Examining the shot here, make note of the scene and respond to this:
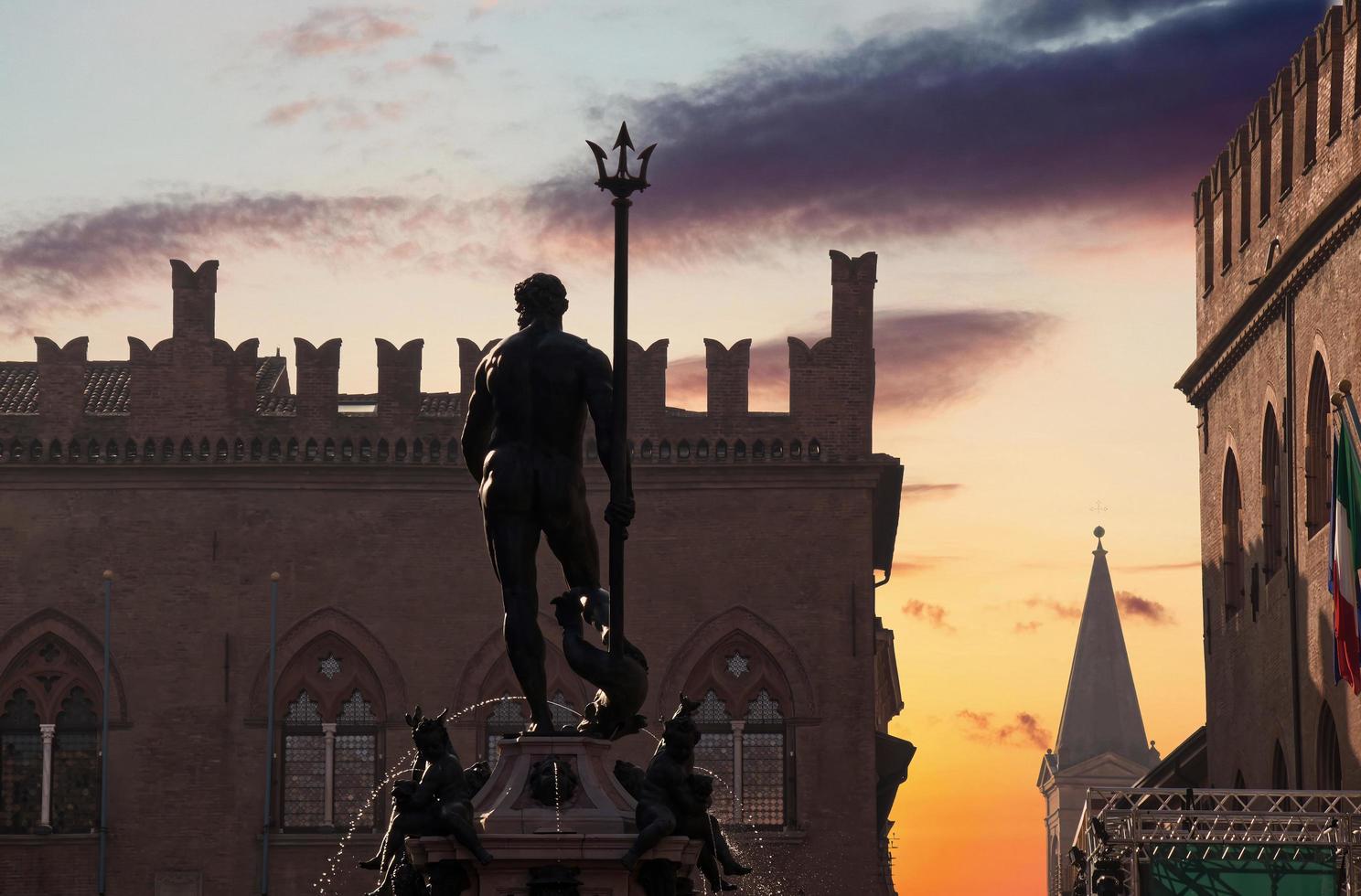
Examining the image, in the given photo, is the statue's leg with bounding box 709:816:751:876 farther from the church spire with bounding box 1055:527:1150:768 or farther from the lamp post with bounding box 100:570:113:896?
the church spire with bounding box 1055:527:1150:768

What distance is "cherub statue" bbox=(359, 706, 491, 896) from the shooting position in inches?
447

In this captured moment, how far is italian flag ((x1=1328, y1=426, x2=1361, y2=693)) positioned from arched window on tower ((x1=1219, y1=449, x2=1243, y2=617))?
8.23m

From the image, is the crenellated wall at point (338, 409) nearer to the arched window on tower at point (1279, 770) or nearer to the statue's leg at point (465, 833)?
the arched window on tower at point (1279, 770)

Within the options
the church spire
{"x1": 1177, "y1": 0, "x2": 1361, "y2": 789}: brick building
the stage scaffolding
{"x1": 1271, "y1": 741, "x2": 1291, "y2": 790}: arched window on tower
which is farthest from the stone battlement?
the church spire

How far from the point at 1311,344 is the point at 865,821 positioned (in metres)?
Answer: 10.0

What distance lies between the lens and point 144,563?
37.2m

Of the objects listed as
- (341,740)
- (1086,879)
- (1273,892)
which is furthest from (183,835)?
(1273,892)

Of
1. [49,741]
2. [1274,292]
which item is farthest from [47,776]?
[1274,292]

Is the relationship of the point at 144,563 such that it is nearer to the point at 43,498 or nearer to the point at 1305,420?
the point at 43,498

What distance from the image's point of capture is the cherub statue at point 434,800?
37.2 ft

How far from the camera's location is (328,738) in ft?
120

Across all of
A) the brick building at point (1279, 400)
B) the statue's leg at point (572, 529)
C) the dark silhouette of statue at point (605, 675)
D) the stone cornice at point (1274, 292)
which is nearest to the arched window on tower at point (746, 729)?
the brick building at point (1279, 400)

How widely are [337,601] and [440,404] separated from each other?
141 inches

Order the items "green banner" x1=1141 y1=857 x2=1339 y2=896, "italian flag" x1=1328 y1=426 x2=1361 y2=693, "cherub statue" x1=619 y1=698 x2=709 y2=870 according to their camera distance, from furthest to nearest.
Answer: "italian flag" x1=1328 y1=426 x2=1361 y2=693
"green banner" x1=1141 y1=857 x2=1339 y2=896
"cherub statue" x1=619 y1=698 x2=709 y2=870
